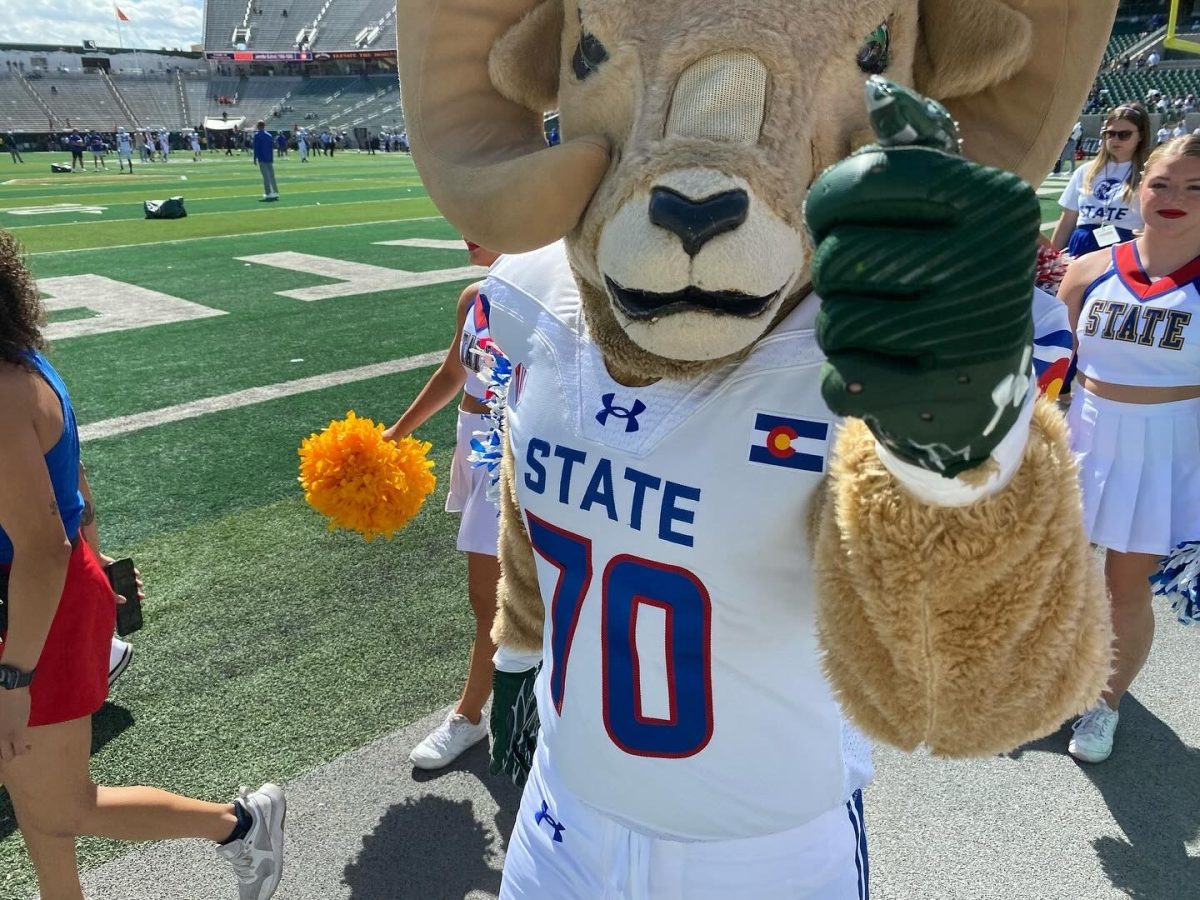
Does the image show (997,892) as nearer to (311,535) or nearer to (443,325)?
(311,535)

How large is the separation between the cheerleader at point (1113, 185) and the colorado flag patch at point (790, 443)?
4785 millimetres

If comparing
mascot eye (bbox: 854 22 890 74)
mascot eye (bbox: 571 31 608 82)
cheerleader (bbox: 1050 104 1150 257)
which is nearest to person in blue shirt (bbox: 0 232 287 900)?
→ mascot eye (bbox: 571 31 608 82)

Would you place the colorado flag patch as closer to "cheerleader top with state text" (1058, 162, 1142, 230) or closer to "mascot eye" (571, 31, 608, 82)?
"mascot eye" (571, 31, 608, 82)

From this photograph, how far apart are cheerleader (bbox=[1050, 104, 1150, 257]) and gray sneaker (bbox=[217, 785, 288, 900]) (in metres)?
5.02

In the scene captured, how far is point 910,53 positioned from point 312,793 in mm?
2416

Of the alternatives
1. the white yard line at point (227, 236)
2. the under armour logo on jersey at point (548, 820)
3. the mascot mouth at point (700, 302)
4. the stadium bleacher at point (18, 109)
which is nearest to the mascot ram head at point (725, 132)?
the mascot mouth at point (700, 302)

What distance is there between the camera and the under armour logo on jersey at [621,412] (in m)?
1.22

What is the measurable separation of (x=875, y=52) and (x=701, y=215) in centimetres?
35

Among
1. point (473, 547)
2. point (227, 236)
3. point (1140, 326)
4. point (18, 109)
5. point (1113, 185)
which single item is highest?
point (18, 109)

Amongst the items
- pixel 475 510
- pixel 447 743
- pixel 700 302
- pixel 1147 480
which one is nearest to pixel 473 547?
pixel 475 510

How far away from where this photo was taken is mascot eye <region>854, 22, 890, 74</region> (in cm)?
106

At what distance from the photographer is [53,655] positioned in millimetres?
1953

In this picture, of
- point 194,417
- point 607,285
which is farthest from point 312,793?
point 194,417

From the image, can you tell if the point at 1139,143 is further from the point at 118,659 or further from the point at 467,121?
the point at 118,659
